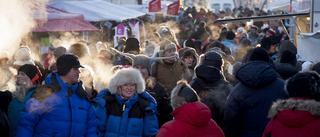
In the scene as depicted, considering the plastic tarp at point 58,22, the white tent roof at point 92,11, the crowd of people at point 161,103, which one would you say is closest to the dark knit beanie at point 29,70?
the crowd of people at point 161,103

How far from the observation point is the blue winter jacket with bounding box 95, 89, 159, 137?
13.4 ft

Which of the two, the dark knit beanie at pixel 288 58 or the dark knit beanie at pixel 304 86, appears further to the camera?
the dark knit beanie at pixel 288 58

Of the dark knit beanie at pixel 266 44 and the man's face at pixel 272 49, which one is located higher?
the dark knit beanie at pixel 266 44

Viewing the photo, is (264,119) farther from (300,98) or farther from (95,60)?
(95,60)

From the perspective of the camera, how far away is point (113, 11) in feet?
56.0

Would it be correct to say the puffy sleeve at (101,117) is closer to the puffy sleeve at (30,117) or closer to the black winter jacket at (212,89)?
the puffy sleeve at (30,117)

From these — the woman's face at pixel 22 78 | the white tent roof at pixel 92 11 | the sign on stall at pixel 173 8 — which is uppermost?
the sign on stall at pixel 173 8

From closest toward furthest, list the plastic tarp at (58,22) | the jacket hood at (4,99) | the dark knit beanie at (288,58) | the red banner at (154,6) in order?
the jacket hood at (4,99), the dark knit beanie at (288,58), the plastic tarp at (58,22), the red banner at (154,6)

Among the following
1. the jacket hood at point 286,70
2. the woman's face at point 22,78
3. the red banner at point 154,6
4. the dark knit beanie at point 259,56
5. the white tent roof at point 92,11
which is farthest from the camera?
the red banner at point 154,6

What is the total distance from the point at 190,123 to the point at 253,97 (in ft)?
3.59

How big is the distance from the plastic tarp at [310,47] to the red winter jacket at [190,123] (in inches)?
228

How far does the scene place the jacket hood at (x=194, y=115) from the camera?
3.23 metres

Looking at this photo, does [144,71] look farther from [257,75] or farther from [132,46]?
[132,46]

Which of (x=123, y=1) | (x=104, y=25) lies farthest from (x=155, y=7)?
(x=123, y=1)
